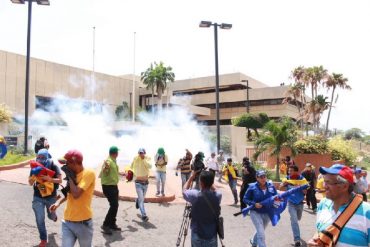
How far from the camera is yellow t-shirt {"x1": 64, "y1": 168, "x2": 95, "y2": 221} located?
14.1 feet

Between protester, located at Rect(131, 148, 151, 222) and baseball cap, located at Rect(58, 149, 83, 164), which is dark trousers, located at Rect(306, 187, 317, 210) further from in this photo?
baseball cap, located at Rect(58, 149, 83, 164)

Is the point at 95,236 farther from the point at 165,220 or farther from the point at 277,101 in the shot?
the point at 277,101

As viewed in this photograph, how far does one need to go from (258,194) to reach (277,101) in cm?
5399

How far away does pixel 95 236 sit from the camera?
266 inches

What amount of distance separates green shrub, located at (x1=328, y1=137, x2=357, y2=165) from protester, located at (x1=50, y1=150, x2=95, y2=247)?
19.0m

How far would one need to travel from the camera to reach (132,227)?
24.9ft

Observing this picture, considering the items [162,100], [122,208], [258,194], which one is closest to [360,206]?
[258,194]

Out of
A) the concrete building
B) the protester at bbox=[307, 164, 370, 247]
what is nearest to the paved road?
the protester at bbox=[307, 164, 370, 247]

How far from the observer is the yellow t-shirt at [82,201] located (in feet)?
14.1

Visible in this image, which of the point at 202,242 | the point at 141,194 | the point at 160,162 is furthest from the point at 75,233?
the point at 160,162

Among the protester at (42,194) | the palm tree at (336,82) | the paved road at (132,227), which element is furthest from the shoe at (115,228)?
the palm tree at (336,82)

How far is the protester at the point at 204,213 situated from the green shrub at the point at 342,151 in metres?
18.4

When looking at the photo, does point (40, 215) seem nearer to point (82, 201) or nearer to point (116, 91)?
point (82, 201)

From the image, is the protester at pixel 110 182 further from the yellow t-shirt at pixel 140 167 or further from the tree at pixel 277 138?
the tree at pixel 277 138
